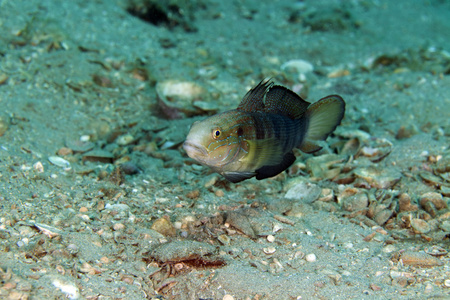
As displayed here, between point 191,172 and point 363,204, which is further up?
point 363,204

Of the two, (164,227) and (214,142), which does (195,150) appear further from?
(164,227)

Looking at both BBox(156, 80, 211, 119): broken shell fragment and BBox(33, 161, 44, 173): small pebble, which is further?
BBox(156, 80, 211, 119): broken shell fragment

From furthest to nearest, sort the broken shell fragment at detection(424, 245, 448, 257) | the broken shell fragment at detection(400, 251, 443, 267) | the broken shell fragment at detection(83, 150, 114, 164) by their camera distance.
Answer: the broken shell fragment at detection(83, 150, 114, 164)
the broken shell fragment at detection(424, 245, 448, 257)
the broken shell fragment at detection(400, 251, 443, 267)

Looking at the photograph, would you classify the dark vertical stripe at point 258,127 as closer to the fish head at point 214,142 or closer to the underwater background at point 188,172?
the fish head at point 214,142

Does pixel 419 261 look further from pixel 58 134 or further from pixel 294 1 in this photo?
pixel 294 1

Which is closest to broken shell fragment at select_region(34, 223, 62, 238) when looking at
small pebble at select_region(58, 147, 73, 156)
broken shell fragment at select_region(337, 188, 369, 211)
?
small pebble at select_region(58, 147, 73, 156)

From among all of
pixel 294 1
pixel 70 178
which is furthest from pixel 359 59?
pixel 70 178

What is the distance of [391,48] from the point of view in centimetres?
894

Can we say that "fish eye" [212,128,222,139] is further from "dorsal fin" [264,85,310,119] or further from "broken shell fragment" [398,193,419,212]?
"broken shell fragment" [398,193,419,212]

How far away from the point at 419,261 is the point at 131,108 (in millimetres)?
4626

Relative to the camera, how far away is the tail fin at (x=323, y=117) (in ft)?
10.2

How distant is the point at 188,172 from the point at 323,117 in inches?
76.1

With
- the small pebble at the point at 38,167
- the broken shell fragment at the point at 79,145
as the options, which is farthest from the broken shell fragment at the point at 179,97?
the small pebble at the point at 38,167

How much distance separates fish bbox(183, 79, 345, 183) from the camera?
2547 millimetres
